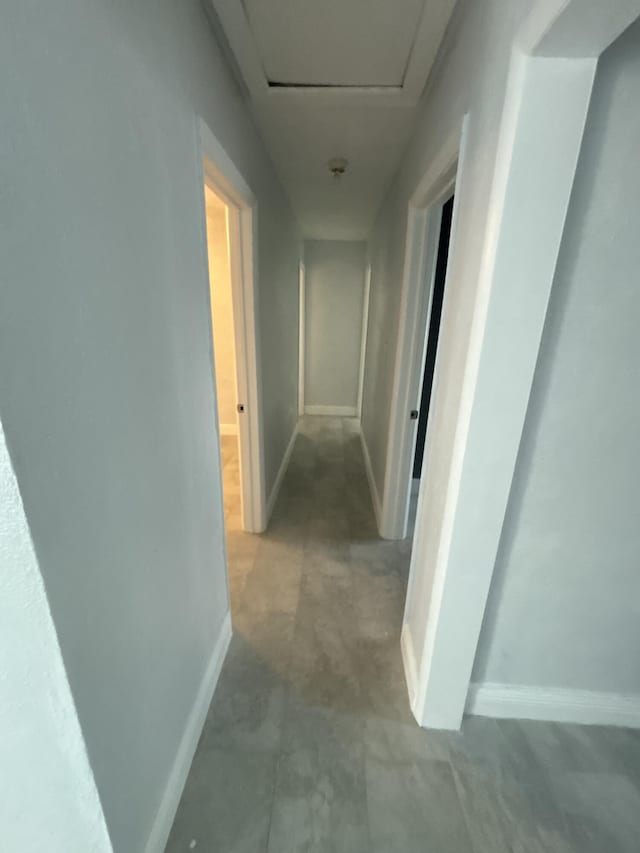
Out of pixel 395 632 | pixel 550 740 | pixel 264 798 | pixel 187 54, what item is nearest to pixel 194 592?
pixel 264 798

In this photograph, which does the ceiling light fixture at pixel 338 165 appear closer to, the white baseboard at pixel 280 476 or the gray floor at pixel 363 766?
the white baseboard at pixel 280 476

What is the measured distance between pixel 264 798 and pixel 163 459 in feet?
3.51

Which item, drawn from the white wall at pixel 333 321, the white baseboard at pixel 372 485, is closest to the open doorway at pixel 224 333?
the white baseboard at pixel 372 485

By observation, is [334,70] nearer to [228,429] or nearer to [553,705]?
[553,705]

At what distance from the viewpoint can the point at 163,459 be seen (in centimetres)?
99

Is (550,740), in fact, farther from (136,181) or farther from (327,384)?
(327,384)

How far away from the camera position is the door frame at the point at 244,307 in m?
1.35

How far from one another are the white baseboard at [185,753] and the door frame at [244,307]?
874 millimetres

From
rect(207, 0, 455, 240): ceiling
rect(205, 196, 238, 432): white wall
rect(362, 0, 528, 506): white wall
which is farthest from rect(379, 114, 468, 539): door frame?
rect(205, 196, 238, 432): white wall

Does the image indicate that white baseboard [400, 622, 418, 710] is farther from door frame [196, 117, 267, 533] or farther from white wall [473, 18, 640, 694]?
door frame [196, 117, 267, 533]

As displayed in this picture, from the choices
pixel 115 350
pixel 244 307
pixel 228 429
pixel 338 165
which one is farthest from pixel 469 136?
pixel 228 429

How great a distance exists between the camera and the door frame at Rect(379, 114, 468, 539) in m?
1.64

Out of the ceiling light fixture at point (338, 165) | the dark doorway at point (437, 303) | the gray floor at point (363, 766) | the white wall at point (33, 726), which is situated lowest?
the gray floor at point (363, 766)

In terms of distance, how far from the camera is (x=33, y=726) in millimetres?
667
